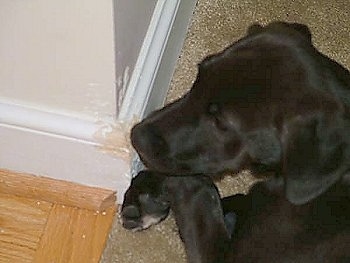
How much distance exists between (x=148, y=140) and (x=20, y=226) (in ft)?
1.34

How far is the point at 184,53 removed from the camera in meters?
2.00

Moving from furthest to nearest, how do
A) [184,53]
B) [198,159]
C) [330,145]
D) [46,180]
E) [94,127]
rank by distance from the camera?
[184,53] → [46,180] → [94,127] → [198,159] → [330,145]

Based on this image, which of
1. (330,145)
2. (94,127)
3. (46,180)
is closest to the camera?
(330,145)

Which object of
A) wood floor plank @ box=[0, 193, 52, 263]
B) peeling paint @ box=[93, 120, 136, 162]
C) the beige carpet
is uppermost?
peeling paint @ box=[93, 120, 136, 162]

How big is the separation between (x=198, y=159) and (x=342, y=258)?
29cm

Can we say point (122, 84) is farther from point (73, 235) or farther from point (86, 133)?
point (73, 235)

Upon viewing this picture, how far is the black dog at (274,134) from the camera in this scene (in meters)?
1.41

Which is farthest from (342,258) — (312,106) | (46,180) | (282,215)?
(46,180)

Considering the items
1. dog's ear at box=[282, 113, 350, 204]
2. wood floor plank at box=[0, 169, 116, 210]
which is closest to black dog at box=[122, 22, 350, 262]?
dog's ear at box=[282, 113, 350, 204]

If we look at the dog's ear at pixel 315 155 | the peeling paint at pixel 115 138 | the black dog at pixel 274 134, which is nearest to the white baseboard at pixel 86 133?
the peeling paint at pixel 115 138

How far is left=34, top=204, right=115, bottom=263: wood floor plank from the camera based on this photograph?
5.74 feet

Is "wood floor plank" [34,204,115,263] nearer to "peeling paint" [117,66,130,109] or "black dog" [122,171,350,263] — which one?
"black dog" [122,171,350,263]

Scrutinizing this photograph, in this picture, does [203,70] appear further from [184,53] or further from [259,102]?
[184,53]

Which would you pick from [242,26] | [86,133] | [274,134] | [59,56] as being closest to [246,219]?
[274,134]
